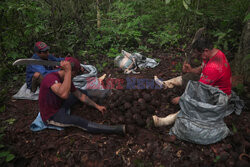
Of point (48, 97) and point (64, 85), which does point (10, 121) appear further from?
point (64, 85)

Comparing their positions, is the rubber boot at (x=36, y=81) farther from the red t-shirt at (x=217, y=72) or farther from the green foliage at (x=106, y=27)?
the red t-shirt at (x=217, y=72)

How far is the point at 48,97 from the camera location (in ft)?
8.02

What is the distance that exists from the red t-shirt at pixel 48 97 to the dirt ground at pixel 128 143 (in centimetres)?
36

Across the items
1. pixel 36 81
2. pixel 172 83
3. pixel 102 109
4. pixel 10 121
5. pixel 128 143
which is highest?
pixel 36 81

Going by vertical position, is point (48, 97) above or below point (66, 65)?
below

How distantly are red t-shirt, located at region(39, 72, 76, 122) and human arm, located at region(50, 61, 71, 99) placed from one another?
3.2 inches

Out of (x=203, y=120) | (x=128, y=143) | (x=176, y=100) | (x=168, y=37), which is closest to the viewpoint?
(x=203, y=120)

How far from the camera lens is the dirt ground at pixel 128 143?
208 cm

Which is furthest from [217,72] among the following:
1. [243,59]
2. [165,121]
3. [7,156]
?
[7,156]

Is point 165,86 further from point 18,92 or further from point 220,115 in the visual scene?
point 18,92

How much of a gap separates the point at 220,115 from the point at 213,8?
415 centimetres

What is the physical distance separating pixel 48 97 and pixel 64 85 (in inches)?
13.1

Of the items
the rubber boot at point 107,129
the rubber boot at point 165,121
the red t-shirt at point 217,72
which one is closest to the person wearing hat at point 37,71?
the rubber boot at point 107,129

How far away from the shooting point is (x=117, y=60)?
487 centimetres
